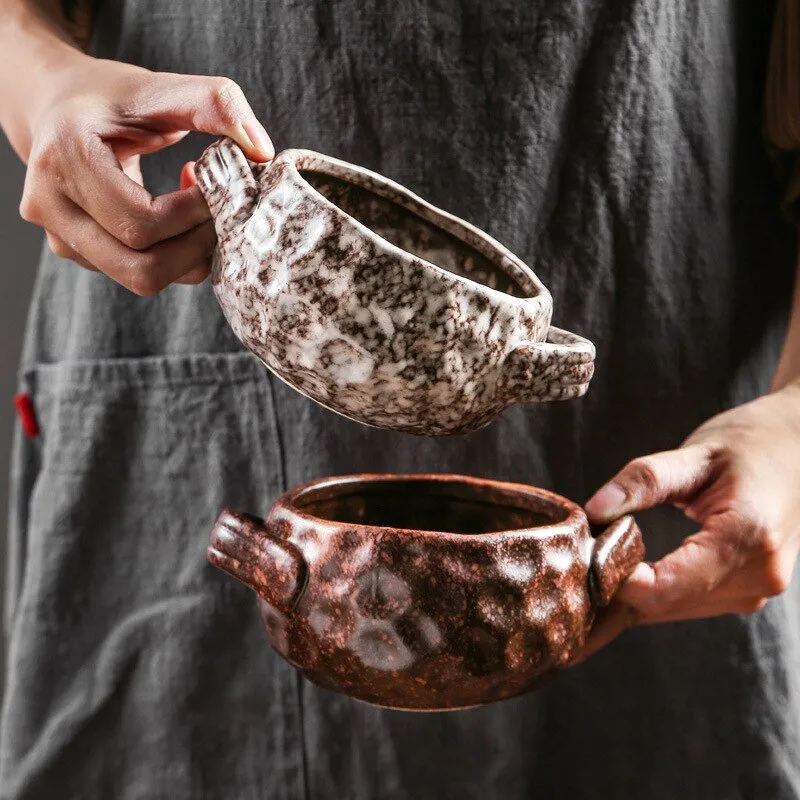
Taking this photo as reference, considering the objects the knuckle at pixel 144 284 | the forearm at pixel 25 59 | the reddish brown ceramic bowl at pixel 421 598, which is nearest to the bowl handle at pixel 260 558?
the reddish brown ceramic bowl at pixel 421 598

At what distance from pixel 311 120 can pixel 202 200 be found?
0.75ft

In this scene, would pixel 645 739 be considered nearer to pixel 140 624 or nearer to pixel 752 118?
pixel 140 624

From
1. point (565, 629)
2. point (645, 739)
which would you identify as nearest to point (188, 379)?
point (565, 629)

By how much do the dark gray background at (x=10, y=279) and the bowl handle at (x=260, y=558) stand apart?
740 mm

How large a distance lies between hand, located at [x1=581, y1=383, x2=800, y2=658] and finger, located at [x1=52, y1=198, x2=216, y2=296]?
0.99ft

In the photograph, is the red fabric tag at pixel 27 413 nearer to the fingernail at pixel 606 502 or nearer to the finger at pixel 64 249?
the finger at pixel 64 249

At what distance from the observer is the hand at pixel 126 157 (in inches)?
20.3

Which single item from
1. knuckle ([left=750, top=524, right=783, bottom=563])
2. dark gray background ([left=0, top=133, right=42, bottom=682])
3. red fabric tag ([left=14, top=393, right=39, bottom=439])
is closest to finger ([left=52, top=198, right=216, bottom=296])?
red fabric tag ([left=14, top=393, right=39, bottom=439])

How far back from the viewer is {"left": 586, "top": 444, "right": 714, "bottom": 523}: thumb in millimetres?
593

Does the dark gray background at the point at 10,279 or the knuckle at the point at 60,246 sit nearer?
the knuckle at the point at 60,246

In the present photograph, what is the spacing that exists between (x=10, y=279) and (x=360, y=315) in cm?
85

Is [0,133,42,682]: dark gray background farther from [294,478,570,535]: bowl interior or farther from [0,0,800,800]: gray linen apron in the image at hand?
[294,478,570,535]: bowl interior

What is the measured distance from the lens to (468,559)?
19.6 inches

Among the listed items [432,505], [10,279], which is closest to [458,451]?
[432,505]
